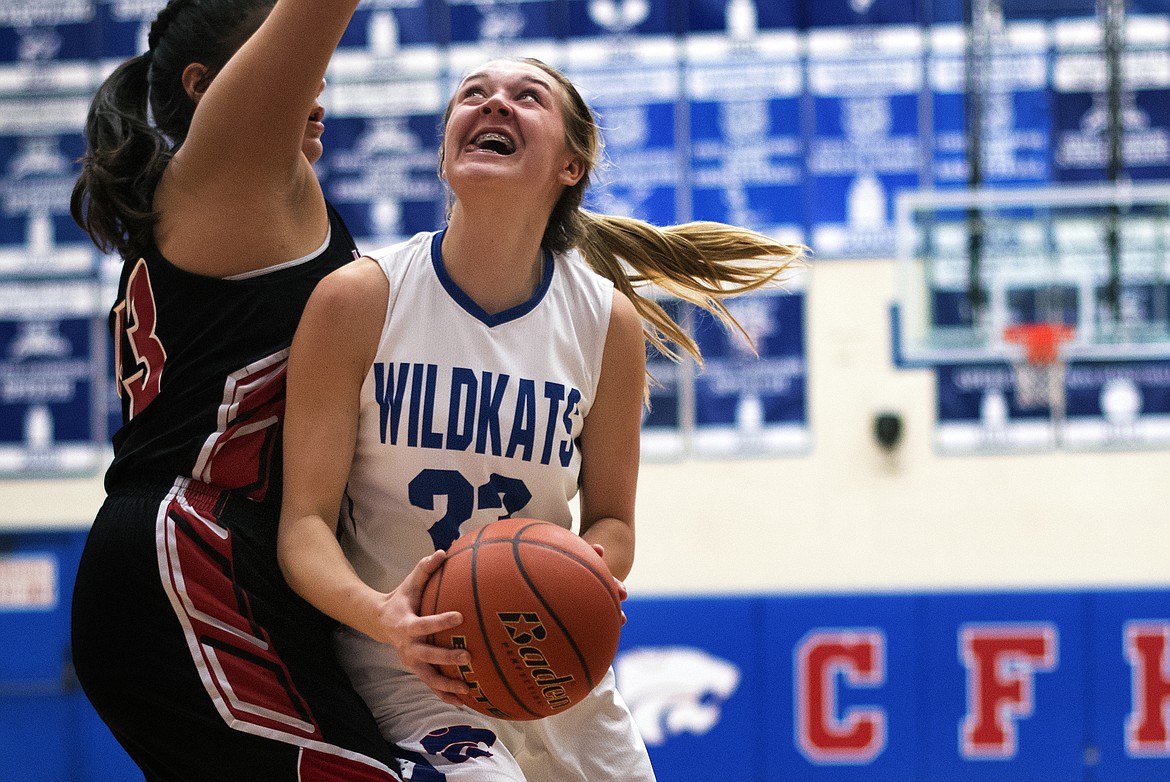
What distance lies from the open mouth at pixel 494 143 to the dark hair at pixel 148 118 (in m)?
0.38

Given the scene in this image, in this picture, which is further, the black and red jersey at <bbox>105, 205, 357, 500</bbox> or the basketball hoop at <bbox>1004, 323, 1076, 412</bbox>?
the basketball hoop at <bbox>1004, 323, 1076, 412</bbox>

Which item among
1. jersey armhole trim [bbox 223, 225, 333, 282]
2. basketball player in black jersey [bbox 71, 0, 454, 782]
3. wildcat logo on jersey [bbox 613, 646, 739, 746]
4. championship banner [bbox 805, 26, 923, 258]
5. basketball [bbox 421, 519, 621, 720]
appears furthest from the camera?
championship banner [bbox 805, 26, 923, 258]

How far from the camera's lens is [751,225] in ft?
18.6

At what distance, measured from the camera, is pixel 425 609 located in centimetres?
162

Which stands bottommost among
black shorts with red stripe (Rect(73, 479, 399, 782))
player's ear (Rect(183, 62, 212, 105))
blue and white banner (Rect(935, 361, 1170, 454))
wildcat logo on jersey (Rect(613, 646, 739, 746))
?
wildcat logo on jersey (Rect(613, 646, 739, 746))

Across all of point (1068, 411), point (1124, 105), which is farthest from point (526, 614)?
point (1124, 105)

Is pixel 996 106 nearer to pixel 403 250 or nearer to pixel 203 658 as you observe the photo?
pixel 403 250

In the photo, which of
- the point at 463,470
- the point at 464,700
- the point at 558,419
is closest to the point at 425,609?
the point at 464,700

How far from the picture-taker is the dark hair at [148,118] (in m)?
1.86

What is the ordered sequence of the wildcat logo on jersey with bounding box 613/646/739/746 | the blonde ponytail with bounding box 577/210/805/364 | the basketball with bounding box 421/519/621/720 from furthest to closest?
the wildcat logo on jersey with bounding box 613/646/739/746 < the blonde ponytail with bounding box 577/210/805/364 < the basketball with bounding box 421/519/621/720

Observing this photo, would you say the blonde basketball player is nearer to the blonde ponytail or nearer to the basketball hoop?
the blonde ponytail

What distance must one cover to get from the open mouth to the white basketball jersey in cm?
20

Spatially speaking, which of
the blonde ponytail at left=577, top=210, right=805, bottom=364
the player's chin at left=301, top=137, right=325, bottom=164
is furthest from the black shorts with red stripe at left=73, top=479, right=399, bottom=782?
the blonde ponytail at left=577, top=210, right=805, bottom=364

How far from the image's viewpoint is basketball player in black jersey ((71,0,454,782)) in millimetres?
1728
